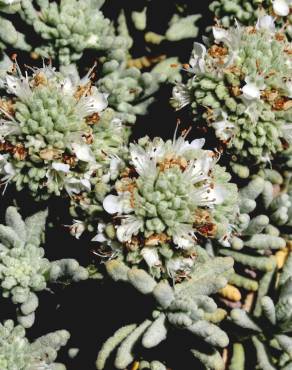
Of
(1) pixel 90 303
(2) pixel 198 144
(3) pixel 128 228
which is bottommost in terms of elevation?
(1) pixel 90 303

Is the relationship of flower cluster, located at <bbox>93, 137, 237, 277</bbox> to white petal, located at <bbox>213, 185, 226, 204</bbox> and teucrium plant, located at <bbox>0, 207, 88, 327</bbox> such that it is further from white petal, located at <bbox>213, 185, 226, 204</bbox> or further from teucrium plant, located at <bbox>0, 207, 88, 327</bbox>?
teucrium plant, located at <bbox>0, 207, 88, 327</bbox>

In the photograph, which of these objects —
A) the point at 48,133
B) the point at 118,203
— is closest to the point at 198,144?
the point at 118,203

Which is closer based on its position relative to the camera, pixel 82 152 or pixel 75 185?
pixel 82 152

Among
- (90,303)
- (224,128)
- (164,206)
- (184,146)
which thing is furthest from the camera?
(90,303)

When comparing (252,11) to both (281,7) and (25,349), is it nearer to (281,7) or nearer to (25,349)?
(281,7)

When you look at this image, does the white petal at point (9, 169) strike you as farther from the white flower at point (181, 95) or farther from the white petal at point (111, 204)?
the white flower at point (181, 95)

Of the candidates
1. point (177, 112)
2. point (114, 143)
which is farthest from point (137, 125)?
point (114, 143)

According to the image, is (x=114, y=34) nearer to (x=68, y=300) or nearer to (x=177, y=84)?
(x=177, y=84)
